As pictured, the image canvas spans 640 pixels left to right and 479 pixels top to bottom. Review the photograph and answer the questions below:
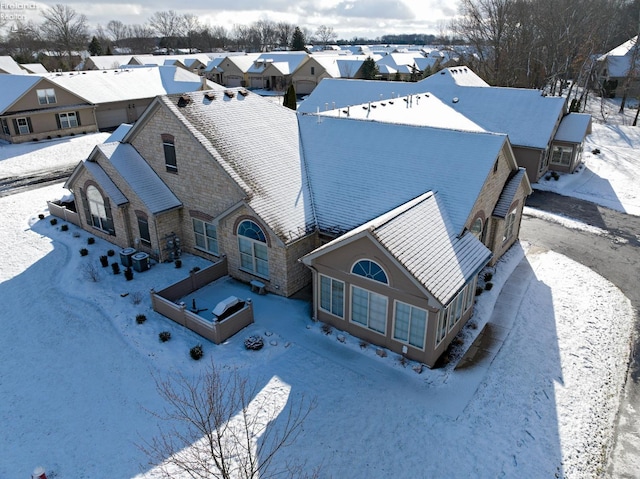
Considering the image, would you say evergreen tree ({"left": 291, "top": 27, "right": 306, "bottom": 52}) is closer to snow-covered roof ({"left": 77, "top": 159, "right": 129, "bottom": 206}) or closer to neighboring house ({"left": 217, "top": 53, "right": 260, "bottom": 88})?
neighboring house ({"left": 217, "top": 53, "right": 260, "bottom": 88})

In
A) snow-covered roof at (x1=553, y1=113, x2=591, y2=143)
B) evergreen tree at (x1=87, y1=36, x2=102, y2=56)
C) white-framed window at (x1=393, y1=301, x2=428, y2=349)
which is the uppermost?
evergreen tree at (x1=87, y1=36, x2=102, y2=56)

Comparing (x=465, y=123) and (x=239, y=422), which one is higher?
(x=465, y=123)

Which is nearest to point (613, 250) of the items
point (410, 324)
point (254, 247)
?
point (410, 324)

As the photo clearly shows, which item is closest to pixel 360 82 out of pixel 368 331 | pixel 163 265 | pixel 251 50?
pixel 163 265

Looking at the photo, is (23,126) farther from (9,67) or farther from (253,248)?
(253,248)

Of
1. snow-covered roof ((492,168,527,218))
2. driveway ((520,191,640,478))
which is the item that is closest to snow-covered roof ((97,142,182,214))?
snow-covered roof ((492,168,527,218))

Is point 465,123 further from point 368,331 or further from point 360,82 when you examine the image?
point 368,331

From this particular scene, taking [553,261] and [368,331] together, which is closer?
[368,331]
